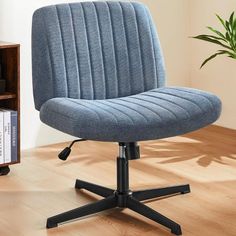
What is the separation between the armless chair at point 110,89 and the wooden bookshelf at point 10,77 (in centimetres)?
52

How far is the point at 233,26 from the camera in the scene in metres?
3.60

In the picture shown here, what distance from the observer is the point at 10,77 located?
3225 mm

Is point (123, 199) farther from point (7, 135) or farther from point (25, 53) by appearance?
A: point (25, 53)

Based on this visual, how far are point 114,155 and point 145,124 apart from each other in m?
1.31

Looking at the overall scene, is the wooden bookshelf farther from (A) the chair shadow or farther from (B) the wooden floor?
(A) the chair shadow

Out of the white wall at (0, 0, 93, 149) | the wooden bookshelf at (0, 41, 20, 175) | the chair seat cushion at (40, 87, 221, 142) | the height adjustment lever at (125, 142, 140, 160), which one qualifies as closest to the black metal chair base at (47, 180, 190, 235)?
the height adjustment lever at (125, 142, 140, 160)

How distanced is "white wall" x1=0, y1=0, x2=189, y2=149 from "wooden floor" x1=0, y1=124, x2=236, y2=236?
12cm

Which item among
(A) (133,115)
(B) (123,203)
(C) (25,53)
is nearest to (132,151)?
(A) (133,115)

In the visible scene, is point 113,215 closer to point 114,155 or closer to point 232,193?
point 232,193

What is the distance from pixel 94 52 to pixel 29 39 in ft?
3.32

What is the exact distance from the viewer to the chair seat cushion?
2.30 meters

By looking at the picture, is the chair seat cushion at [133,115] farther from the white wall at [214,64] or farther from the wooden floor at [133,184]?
the white wall at [214,64]

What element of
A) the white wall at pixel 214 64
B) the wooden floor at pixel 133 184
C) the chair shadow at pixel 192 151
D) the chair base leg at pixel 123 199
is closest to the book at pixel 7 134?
the wooden floor at pixel 133 184

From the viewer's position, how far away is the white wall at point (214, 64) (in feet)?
13.7
